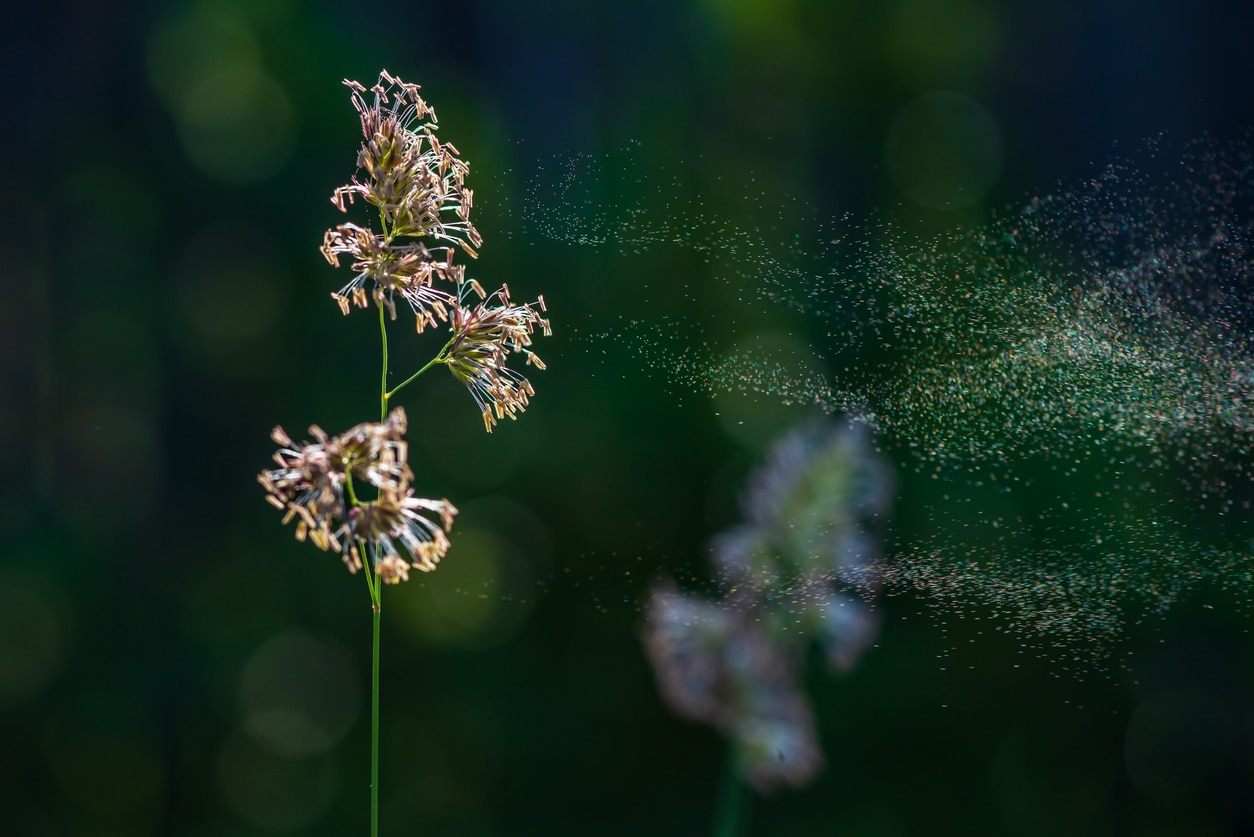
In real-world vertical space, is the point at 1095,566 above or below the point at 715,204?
below

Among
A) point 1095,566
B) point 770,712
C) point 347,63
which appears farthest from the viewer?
point 347,63

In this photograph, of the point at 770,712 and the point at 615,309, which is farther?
the point at 615,309

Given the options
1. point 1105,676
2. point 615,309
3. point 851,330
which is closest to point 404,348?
point 615,309

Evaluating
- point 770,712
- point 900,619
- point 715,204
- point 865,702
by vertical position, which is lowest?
point 770,712

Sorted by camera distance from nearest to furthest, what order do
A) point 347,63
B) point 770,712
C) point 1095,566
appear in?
point 770,712 < point 1095,566 < point 347,63

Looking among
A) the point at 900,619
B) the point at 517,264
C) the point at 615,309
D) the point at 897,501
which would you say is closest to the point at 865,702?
the point at 900,619

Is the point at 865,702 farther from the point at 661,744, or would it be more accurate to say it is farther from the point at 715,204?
the point at 715,204

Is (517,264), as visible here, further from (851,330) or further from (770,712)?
(770,712)
